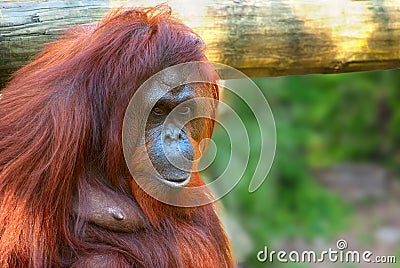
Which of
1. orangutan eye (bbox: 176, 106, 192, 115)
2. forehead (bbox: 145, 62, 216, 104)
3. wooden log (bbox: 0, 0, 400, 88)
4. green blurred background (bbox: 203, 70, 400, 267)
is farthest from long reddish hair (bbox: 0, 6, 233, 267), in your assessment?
green blurred background (bbox: 203, 70, 400, 267)

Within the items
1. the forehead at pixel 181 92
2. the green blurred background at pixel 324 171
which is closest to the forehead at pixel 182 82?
the forehead at pixel 181 92

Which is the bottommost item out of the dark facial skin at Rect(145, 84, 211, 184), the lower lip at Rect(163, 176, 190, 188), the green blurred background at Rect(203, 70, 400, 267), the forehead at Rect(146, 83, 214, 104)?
the green blurred background at Rect(203, 70, 400, 267)

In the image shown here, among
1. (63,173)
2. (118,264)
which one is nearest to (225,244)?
(118,264)

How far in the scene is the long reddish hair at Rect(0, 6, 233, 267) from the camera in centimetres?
249

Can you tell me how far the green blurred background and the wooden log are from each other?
4.71 ft

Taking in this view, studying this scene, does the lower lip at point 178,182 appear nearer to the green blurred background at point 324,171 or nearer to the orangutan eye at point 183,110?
the orangutan eye at point 183,110

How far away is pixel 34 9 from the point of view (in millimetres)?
3021

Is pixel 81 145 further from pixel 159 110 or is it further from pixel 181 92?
pixel 181 92

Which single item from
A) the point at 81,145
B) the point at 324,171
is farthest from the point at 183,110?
the point at 324,171

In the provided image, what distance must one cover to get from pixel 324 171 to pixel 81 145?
27.8 ft

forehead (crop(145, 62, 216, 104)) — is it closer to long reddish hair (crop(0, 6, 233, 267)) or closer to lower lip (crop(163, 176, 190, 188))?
A: long reddish hair (crop(0, 6, 233, 267))

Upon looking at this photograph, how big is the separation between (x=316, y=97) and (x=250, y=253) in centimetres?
264

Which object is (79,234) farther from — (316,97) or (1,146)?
(316,97)

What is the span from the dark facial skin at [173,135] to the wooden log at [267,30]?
22.5 inches
